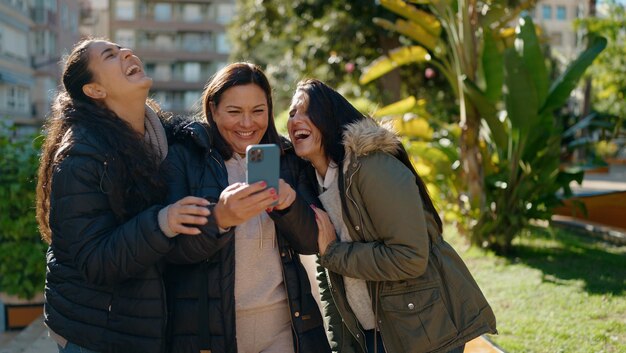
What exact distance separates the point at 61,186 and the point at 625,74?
19.7m

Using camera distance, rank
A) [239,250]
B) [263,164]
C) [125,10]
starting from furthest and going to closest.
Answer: [125,10]
[239,250]
[263,164]

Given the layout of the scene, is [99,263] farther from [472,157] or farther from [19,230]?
[472,157]

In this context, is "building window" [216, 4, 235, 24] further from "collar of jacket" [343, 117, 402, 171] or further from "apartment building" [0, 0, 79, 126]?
"collar of jacket" [343, 117, 402, 171]

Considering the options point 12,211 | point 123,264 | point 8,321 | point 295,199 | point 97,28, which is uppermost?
point 97,28

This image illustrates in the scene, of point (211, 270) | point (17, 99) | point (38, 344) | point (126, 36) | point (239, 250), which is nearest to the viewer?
point (211, 270)

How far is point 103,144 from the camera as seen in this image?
264cm

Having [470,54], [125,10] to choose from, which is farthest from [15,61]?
[470,54]

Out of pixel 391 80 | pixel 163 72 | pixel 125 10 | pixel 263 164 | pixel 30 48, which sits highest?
pixel 125 10

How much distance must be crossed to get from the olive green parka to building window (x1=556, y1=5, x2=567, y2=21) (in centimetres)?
8165

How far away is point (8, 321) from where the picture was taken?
740 centimetres

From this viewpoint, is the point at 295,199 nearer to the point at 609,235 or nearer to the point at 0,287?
the point at 0,287

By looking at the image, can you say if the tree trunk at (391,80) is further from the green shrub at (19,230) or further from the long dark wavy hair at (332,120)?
the long dark wavy hair at (332,120)

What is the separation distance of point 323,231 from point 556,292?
4.99 metres

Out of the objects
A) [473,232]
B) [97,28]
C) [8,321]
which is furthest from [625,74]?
[97,28]
